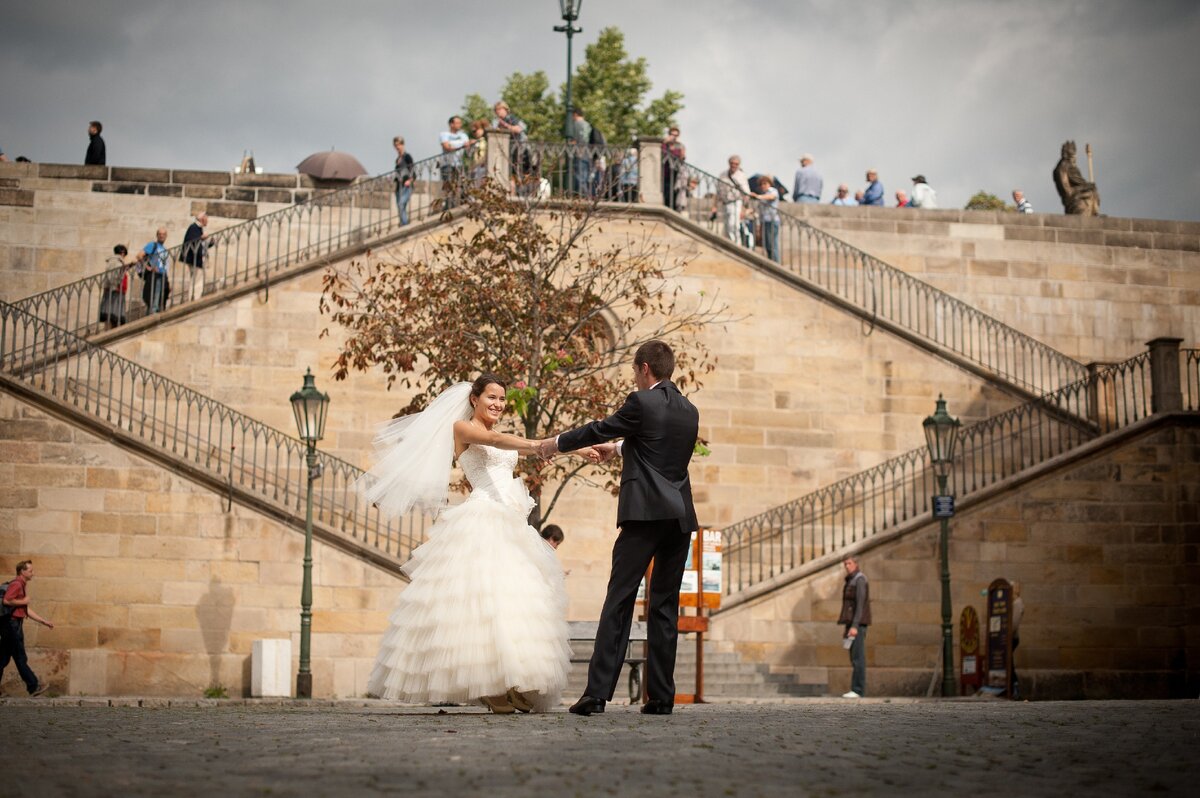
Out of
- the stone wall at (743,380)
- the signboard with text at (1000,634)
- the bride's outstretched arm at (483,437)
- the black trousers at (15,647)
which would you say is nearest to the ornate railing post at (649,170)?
the stone wall at (743,380)

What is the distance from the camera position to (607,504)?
24047mm

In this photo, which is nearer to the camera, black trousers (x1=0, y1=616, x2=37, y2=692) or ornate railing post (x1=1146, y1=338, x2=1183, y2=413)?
black trousers (x1=0, y1=616, x2=37, y2=692)

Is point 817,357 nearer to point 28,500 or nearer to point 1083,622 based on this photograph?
point 1083,622

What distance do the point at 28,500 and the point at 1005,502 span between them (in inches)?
551

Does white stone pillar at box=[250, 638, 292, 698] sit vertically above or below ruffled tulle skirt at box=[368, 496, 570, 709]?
below

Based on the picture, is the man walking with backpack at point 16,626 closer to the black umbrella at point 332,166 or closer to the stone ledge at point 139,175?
the stone ledge at point 139,175

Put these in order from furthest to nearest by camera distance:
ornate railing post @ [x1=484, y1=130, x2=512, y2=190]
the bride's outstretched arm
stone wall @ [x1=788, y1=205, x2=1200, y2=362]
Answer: stone wall @ [x1=788, y1=205, x2=1200, y2=362], ornate railing post @ [x1=484, y1=130, x2=512, y2=190], the bride's outstretched arm

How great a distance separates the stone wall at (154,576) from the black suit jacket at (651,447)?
10838 mm

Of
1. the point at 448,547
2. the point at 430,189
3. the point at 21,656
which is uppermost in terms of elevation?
the point at 430,189

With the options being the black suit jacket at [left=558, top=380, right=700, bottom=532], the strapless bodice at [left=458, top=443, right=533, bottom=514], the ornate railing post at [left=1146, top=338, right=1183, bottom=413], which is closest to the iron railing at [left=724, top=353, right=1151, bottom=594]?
the ornate railing post at [left=1146, top=338, right=1183, bottom=413]

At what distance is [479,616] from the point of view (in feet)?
31.7

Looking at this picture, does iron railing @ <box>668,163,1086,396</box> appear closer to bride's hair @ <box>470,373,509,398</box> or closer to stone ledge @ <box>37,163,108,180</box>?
stone ledge @ <box>37,163,108,180</box>

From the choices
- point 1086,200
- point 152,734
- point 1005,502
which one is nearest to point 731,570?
point 1005,502

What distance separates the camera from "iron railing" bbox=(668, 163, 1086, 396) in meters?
26.5
